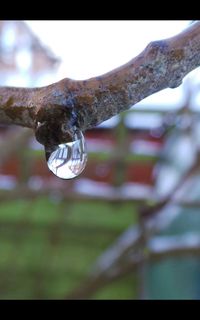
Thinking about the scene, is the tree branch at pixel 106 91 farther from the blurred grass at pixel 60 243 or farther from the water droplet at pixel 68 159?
the blurred grass at pixel 60 243

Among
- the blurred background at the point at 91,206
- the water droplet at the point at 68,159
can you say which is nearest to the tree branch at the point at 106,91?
the water droplet at the point at 68,159

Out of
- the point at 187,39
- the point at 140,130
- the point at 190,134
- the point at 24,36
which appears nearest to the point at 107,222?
the point at 140,130

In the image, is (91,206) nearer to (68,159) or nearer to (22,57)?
(22,57)

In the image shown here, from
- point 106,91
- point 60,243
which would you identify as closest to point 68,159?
point 106,91

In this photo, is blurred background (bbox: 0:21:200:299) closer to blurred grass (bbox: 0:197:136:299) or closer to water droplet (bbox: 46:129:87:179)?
A: blurred grass (bbox: 0:197:136:299)

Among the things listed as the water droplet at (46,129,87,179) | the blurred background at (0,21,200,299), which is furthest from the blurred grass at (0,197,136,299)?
the water droplet at (46,129,87,179)

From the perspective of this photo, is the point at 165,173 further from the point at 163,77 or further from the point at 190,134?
the point at 163,77
